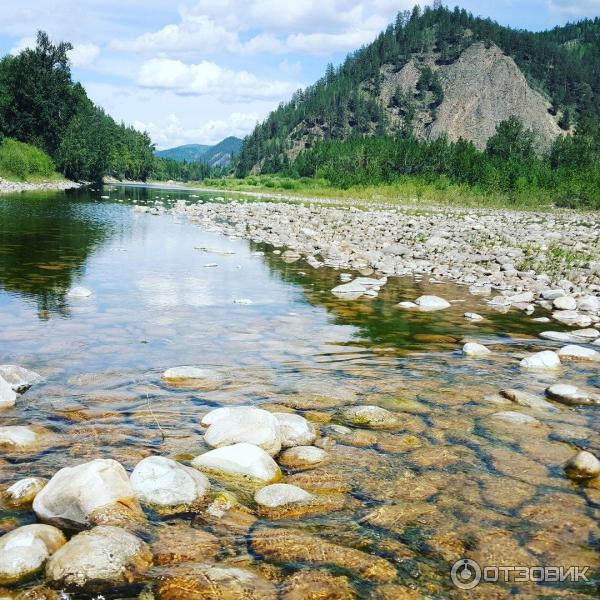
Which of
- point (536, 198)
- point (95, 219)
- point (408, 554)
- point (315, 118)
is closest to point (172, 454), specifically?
point (408, 554)

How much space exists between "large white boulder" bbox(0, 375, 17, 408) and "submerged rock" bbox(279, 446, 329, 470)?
101 inches

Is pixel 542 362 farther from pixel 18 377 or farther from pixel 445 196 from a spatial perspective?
pixel 445 196

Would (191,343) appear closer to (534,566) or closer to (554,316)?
(534,566)

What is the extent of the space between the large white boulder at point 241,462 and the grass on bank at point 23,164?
5814cm

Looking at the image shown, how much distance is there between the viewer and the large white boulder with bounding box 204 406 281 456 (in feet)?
15.1

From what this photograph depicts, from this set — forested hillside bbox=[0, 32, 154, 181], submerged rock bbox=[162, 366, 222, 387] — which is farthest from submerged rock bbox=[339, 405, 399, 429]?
forested hillside bbox=[0, 32, 154, 181]

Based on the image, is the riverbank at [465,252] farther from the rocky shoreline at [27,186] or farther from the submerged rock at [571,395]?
the rocky shoreline at [27,186]

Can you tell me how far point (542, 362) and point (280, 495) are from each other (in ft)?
14.9

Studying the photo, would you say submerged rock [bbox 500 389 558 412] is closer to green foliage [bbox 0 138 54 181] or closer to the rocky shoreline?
the rocky shoreline

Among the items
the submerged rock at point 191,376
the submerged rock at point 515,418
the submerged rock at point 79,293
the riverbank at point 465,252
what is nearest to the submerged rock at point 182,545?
the submerged rock at point 191,376

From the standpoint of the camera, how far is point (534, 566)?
3.26 m

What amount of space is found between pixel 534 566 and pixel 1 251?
14890 millimetres

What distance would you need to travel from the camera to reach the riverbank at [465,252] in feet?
39.3

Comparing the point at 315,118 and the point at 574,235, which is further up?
the point at 315,118
